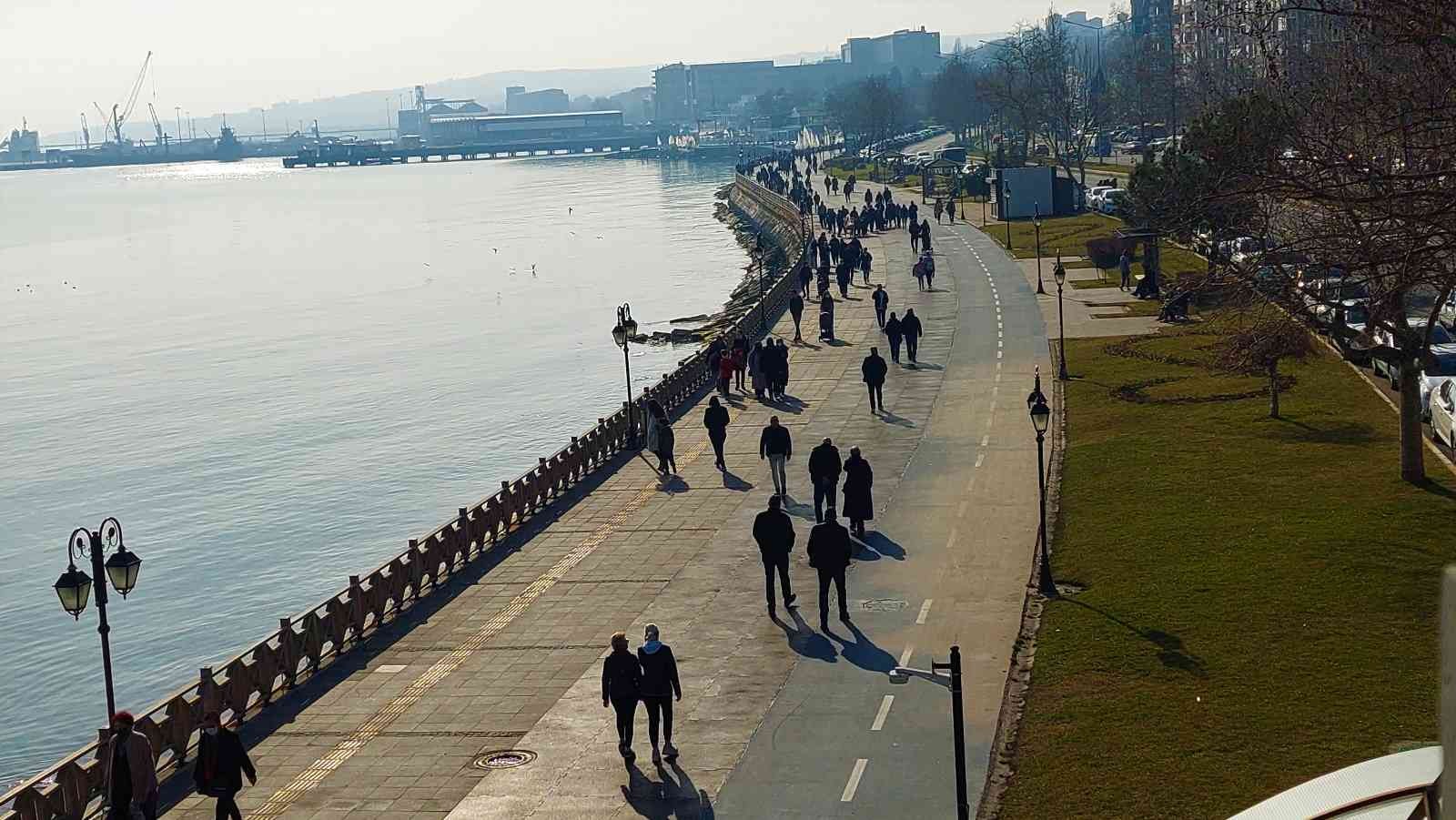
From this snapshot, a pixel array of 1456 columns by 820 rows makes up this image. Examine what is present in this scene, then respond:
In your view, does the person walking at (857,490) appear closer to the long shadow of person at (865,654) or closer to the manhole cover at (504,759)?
the long shadow of person at (865,654)

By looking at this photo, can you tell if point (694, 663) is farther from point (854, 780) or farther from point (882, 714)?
point (854, 780)

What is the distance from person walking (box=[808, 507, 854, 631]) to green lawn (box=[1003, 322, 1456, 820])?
267 cm

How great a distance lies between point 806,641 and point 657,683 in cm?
459

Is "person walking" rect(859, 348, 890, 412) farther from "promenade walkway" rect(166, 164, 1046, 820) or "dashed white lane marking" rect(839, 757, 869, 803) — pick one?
"dashed white lane marking" rect(839, 757, 869, 803)

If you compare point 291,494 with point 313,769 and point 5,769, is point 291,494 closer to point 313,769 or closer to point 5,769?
point 5,769

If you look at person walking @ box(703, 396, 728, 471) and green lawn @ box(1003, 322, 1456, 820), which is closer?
green lawn @ box(1003, 322, 1456, 820)

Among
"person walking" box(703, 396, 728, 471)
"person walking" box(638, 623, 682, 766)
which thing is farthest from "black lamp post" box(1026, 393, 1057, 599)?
"person walking" box(703, 396, 728, 471)

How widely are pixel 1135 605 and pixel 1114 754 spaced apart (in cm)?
534

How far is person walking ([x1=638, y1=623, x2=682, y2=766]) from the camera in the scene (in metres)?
17.1

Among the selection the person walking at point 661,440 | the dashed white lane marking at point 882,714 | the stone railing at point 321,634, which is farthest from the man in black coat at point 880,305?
the dashed white lane marking at point 882,714

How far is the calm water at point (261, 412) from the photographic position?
38.2 m

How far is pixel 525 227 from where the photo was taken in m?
156

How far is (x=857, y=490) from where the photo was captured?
26.0 meters

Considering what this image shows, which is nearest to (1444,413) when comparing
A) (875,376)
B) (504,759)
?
(875,376)
